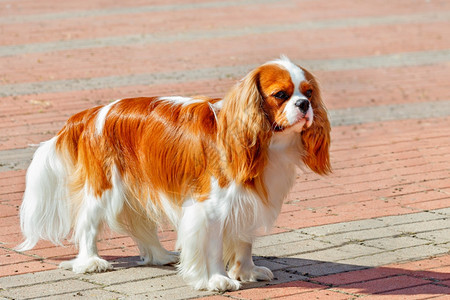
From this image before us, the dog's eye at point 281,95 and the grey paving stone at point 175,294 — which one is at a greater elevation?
the dog's eye at point 281,95

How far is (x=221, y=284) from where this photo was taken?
499 centimetres

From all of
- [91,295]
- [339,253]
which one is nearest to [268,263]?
[339,253]

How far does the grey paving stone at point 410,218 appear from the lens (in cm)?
631

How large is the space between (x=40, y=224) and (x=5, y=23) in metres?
9.67

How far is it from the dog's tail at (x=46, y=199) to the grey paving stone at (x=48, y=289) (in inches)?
19.8

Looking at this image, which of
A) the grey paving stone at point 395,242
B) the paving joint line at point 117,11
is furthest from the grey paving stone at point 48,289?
the paving joint line at point 117,11

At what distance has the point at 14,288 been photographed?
199 inches

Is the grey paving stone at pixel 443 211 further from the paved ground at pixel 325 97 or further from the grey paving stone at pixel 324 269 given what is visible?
the grey paving stone at pixel 324 269

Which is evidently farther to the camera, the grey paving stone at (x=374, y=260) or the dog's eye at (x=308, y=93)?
the grey paving stone at (x=374, y=260)

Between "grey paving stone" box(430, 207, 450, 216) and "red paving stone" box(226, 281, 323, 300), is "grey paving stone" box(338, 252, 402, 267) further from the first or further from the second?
"grey paving stone" box(430, 207, 450, 216)

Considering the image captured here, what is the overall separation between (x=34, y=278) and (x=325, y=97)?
5615 millimetres

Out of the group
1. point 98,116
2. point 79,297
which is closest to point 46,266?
point 79,297

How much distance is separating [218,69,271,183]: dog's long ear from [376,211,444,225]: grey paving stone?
1814 mm

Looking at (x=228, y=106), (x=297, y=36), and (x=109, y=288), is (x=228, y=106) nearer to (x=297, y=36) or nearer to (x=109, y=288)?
(x=109, y=288)
